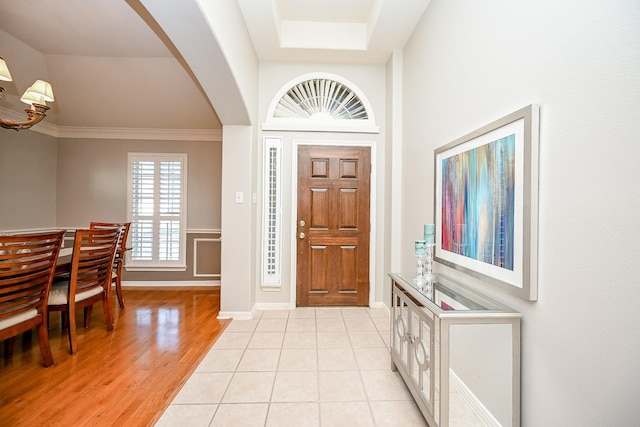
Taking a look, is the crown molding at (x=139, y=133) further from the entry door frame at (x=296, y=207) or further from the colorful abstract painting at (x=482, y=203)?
the colorful abstract painting at (x=482, y=203)

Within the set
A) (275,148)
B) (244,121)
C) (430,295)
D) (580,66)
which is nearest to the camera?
(580,66)

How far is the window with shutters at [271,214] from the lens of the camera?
10.9ft

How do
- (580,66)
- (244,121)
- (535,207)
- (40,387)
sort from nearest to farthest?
(580,66)
(535,207)
(40,387)
(244,121)

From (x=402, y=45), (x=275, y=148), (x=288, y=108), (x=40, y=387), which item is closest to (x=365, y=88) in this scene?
(x=402, y=45)

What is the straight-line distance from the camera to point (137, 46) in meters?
3.20

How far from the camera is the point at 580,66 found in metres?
1.02

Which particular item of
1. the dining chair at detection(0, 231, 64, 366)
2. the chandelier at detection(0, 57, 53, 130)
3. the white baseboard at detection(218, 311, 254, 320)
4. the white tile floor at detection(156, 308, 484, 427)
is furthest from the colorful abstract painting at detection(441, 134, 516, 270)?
the chandelier at detection(0, 57, 53, 130)

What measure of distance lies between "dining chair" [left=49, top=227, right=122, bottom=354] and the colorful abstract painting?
2.94 m

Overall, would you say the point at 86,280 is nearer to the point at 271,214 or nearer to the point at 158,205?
the point at 271,214

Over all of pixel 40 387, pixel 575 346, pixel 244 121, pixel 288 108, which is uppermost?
pixel 288 108

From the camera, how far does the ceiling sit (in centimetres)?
264

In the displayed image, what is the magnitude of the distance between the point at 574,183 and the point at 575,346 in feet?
1.99

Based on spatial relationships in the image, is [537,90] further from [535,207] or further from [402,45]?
[402,45]

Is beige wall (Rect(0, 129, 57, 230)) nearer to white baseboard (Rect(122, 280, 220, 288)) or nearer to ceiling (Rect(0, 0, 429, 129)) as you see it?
ceiling (Rect(0, 0, 429, 129))
